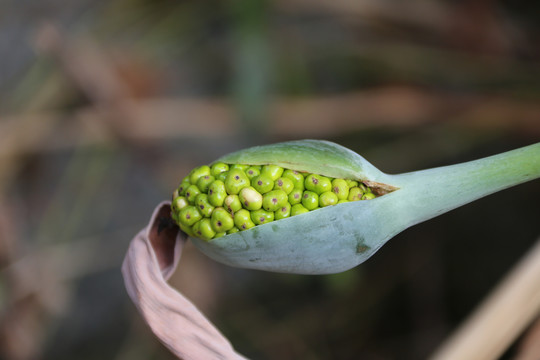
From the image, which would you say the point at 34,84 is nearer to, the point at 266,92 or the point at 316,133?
the point at 266,92

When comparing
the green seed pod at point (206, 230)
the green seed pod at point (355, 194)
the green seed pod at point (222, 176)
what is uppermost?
the green seed pod at point (222, 176)

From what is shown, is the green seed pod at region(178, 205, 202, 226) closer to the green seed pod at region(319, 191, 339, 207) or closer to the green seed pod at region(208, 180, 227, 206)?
the green seed pod at region(208, 180, 227, 206)

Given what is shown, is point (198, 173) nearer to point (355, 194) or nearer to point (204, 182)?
point (204, 182)

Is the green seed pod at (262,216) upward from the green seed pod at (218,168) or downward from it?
downward

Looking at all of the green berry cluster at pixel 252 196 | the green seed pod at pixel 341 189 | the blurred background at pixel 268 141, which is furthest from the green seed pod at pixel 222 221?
the blurred background at pixel 268 141

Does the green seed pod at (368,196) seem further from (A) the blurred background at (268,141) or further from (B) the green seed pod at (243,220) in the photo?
(A) the blurred background at (268,141)

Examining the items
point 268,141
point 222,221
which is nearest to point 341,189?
point 222,221

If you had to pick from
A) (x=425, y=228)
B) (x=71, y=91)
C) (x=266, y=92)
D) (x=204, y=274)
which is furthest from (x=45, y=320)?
(x=425, y=228)
